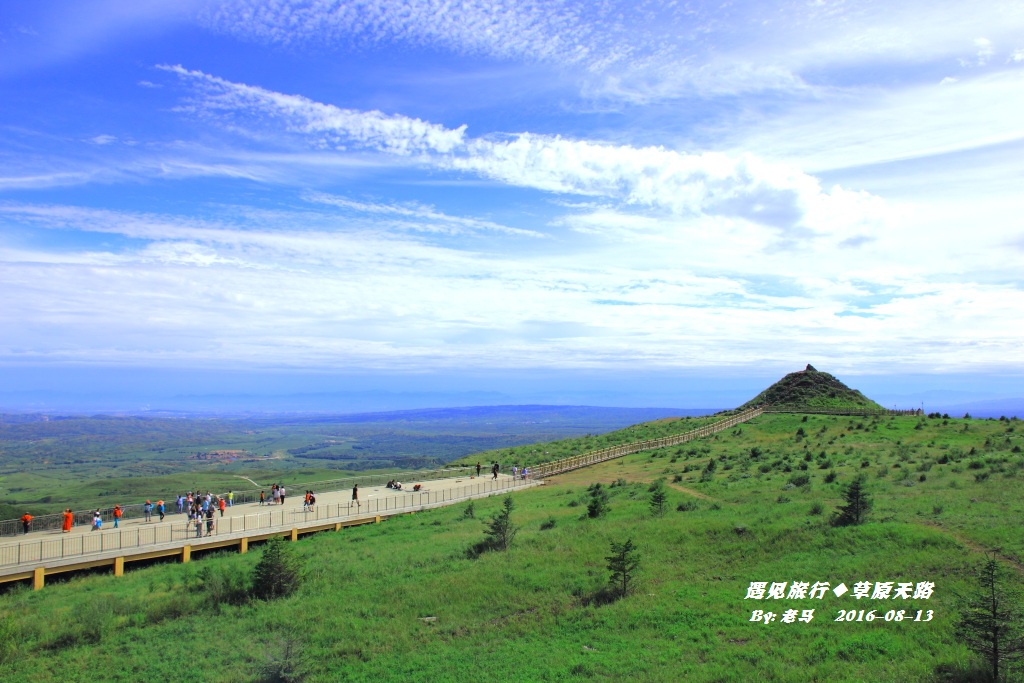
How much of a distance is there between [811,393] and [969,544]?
71.2 m

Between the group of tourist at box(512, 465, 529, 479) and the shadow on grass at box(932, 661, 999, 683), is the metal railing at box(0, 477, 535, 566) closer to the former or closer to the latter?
the group of tourist at box(512, 465, 529, 479)

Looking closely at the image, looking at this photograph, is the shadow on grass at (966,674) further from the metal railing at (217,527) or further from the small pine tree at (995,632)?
the metal railing at (217,527)

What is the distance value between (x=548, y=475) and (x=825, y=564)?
3437cm

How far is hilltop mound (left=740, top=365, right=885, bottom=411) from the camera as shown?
84.6 m

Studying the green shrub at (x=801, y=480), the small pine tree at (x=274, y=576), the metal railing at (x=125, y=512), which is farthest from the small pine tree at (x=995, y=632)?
the metal railing at (x=125, y=512)

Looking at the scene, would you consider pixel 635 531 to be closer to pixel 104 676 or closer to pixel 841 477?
pixel 841 477

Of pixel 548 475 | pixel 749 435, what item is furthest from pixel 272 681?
pixel 749 435

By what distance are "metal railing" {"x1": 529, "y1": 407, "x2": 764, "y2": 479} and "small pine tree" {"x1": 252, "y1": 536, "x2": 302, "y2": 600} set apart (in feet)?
101

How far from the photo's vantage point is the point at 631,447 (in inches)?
2547

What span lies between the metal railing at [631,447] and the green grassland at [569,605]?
2269 centimetres

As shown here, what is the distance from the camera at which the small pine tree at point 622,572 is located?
21.7 metres

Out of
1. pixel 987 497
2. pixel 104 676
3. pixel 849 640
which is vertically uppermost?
pixel 987 497

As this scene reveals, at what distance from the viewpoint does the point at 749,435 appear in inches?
2584

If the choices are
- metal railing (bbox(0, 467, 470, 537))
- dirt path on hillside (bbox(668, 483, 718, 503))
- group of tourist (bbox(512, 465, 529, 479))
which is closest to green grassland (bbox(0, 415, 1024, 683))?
dirt path on hillside (bbox(668, 483, 718, 503))
